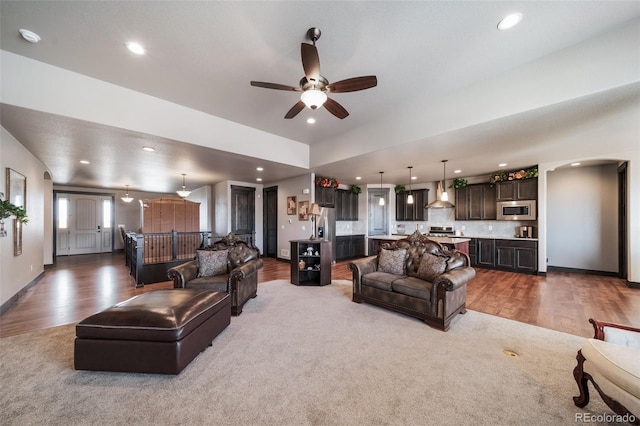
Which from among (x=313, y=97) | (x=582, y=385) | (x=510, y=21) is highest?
(x=510, y=21)

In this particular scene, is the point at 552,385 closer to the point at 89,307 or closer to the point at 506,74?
the point at 506,74

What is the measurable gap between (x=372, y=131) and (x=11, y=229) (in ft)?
19.6

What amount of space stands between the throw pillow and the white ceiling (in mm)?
1801

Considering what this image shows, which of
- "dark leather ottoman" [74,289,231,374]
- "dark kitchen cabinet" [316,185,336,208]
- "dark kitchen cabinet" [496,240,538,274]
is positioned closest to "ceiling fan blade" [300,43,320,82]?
"dark leather ottoman" [74,289,231,374]

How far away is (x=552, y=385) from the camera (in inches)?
77.1

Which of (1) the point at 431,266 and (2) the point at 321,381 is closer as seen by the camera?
(2) the point at 321,381

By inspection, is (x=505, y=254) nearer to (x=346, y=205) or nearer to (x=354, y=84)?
(x=346, y=205)

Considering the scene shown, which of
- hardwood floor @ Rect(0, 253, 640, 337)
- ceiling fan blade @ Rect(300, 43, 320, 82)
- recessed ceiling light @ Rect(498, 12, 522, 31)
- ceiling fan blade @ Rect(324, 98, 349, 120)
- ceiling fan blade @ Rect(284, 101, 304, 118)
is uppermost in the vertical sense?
recessed ceiling light @ Rect(498, 12, 522, 31)

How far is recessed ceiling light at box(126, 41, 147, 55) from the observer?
244 centimetres

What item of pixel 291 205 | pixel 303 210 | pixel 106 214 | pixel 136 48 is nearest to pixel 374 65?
pixel 136 48

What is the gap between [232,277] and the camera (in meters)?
3.29

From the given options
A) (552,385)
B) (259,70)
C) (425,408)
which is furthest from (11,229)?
(552,385)

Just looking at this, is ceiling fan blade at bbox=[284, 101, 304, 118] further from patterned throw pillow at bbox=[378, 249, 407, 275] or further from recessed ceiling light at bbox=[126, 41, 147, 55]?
patterned throw pillow at bbox=[378, 249, 407, 275]

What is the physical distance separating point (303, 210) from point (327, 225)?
830 mm
